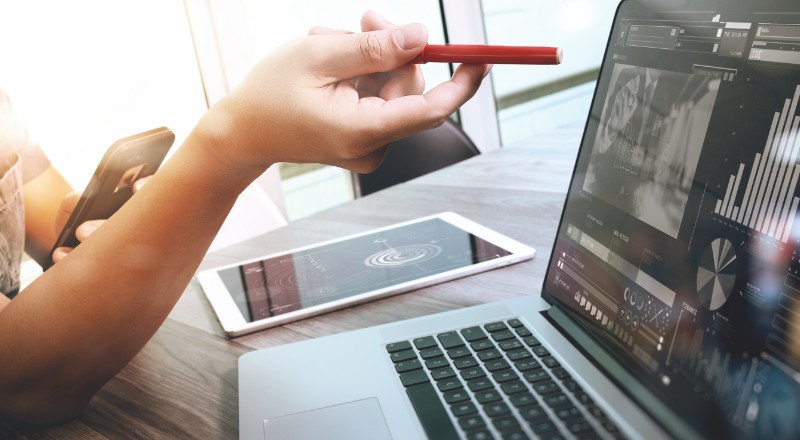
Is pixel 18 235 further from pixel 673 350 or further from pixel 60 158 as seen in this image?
pixel 673 350

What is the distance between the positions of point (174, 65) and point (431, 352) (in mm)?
1120

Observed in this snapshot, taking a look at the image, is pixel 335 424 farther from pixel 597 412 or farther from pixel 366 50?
pixel 366 50

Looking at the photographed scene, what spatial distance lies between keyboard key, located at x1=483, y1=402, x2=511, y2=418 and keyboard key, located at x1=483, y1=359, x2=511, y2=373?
5cm

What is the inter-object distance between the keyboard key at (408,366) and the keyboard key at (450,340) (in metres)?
0.03

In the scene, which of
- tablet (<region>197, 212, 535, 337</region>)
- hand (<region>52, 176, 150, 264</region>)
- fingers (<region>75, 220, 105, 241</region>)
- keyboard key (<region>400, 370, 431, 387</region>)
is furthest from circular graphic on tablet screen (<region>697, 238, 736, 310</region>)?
fingers (<region>75, 220, 105, 241</region>)

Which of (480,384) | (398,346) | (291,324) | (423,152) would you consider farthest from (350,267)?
(423,152)

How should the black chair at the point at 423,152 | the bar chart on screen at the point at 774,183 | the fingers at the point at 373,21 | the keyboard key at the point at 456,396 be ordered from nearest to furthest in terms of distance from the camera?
1. the bar chart on screen at the point at 774,183
2. the keyboard key at the point at 456,396
3. the fingers at the point at 373,21
4. the black chair at the point at 423,152

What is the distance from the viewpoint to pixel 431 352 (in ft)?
1.72

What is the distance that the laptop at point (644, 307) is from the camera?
36 centimetres

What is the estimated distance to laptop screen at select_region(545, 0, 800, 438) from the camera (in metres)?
0.35

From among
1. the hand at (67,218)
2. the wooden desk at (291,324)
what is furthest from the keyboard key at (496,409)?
the hand at (67,218)

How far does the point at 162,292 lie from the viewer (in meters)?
0.57

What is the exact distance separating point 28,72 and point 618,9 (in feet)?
3.11

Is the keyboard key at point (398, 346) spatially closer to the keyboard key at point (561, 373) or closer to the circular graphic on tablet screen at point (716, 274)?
the keyboard key at point (561, 373)
